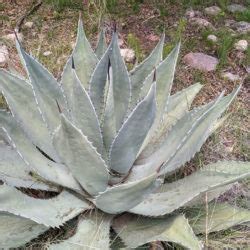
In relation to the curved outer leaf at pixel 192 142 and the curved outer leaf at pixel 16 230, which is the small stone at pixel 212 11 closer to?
the curved outer leaf at pixel 192 142

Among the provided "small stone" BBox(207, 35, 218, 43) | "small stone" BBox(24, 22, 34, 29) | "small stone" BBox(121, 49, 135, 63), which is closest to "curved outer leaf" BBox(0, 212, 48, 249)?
"small stone" BBox(121, 49, 135, 63)

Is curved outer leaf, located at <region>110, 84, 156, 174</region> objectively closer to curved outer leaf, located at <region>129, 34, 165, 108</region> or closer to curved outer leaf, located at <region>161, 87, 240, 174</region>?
curved outer leaf, located at <region>161, 87, 240, 174</region>

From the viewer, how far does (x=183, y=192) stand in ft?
6.99

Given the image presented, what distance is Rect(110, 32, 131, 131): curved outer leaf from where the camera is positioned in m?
2.14

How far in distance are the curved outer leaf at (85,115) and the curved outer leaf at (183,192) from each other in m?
0.30

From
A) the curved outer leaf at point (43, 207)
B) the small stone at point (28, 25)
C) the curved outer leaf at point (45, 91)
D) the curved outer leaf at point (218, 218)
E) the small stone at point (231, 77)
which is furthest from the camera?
the small stone at point (28, 25)

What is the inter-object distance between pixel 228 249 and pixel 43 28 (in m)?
2.30

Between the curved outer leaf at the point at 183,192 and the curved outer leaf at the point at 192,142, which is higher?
the curved outer leaf at the point at 192,142

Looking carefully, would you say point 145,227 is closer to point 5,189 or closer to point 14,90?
point 5,189

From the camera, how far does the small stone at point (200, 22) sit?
13.3 ft

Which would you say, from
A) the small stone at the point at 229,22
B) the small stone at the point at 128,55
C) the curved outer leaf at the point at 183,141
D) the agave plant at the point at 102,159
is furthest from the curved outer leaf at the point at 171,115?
the small stone at the point at 229,22

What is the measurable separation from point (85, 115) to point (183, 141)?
40 cm

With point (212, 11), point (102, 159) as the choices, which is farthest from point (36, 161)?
point (212, 11)

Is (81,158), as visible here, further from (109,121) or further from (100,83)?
(100,83)
